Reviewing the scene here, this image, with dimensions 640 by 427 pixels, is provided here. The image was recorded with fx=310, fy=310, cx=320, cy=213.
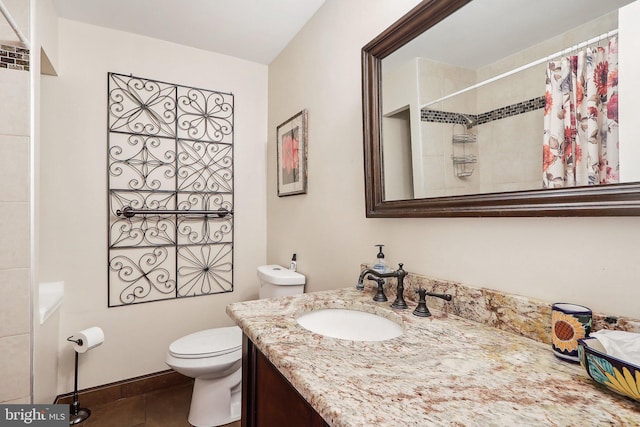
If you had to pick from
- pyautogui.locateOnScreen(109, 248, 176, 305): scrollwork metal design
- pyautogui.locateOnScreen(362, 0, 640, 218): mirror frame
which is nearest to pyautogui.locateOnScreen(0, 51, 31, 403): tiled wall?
pyautogui.locateOnScreen(109, 248, 176, 305): scrollwork metal design

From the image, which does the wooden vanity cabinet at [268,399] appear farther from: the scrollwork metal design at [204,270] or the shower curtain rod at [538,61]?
the scrollwork metal design at [204,270]

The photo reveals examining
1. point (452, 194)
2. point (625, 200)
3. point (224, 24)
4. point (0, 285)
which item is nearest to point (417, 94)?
point (452, 194)

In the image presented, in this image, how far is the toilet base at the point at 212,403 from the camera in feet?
5.67

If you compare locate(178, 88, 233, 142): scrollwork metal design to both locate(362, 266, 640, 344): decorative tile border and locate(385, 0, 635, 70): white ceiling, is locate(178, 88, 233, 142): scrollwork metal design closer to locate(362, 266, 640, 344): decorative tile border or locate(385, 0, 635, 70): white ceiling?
locate(385, 0, 635, 70): white ceiling

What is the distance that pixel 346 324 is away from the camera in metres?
1.16

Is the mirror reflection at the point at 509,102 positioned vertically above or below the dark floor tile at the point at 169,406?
above

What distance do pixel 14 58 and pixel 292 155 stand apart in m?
1.39

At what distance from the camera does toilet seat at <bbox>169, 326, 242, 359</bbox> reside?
1639 millimetres

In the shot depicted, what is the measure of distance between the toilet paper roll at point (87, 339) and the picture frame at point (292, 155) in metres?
1.39

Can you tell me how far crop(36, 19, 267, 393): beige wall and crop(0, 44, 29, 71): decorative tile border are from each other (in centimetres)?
62

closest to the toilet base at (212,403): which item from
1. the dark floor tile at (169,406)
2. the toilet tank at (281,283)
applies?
the dark floor tile at (169,406)

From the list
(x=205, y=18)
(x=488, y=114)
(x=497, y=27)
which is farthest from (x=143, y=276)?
(x=497, y=27)

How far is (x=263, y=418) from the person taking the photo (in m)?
0.92

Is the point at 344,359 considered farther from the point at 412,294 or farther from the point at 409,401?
the point at 412,294
